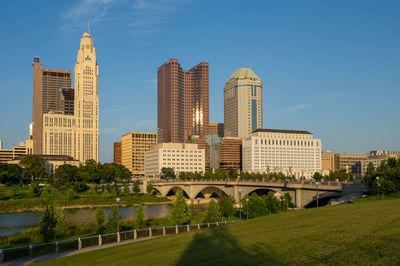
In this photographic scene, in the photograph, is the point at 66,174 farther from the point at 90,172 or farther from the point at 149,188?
the point at 149,188

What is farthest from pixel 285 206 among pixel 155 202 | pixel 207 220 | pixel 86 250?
pixel 155 202

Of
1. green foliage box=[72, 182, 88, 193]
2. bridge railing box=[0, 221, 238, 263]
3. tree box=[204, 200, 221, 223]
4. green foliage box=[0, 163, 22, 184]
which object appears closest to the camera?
bridge railing box=[0, 221, 238, 263]

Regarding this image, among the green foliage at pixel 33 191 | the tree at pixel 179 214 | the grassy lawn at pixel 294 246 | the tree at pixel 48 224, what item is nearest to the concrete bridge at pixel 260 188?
the tree at pixel 179 214

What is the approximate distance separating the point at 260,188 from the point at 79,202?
5990cm

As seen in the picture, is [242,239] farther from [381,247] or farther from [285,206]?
[285,206]

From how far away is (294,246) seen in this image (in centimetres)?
2177

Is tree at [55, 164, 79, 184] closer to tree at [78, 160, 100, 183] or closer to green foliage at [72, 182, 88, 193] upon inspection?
tree at [78, 160, 100, 183]

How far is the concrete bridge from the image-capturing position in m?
81.8

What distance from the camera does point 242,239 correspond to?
27719mm

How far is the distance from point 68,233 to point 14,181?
130550mm

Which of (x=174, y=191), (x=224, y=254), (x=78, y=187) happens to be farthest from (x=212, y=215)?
(x=174, y=191)

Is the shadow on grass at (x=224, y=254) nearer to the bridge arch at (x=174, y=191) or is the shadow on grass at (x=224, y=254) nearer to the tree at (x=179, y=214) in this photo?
the tree at (x=179, y=214)

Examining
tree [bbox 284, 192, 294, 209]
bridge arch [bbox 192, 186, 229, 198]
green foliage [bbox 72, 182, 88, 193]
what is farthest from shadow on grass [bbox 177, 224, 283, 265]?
green foliage [bbox 72, 182, 88, 193]

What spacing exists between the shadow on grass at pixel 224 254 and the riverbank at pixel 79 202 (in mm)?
92160
